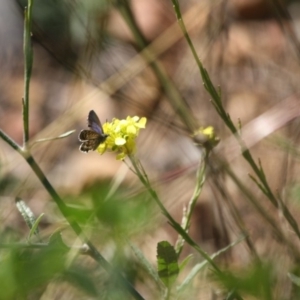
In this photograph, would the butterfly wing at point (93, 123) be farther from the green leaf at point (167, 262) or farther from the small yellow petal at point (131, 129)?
the green leaf at point (167, 262)

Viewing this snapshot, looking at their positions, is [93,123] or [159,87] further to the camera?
[159,87]

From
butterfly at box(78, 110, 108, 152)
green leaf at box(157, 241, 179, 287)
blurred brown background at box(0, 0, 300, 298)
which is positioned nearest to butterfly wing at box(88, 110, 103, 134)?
butterfly at box(78, 110, 108, 152)

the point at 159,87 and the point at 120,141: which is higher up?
the point at 159,87

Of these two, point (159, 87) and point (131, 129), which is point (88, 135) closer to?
point (131, 129)

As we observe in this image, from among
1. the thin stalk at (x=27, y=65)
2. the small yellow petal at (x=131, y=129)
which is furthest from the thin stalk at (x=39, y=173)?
the small yellow petal at (x=131, y=129)

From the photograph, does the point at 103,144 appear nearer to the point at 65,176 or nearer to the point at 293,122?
the point at 293,122

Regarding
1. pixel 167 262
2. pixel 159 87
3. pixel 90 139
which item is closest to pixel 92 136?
pixel 90 139

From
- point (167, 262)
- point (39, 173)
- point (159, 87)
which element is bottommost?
point (167, 262)
